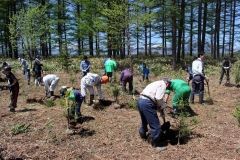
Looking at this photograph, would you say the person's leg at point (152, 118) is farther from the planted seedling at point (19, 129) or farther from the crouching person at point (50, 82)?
the crouching person at point (50, 82)

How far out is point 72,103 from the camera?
35.5ft

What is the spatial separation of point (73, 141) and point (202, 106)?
5.38 meters

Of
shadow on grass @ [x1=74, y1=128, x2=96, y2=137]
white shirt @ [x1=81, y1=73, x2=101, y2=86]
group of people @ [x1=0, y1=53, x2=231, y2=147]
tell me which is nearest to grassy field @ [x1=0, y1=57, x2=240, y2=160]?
shadow on grass @ [x1=74, y1=128, x2=96, y2=137]

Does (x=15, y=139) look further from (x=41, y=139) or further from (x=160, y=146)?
(x=160, y=146)

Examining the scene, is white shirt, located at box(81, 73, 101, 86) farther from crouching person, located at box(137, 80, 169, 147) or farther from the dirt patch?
crouching person, located at box(137, 80, 169, 147)

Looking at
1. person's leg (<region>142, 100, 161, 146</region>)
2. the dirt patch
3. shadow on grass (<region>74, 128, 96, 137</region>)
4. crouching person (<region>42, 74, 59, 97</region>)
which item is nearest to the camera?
person's leg (<region>142, 100, 161, 146</region>)

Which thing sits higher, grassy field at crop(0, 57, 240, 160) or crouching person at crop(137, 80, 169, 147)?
crouching person at crop(137, 80, 169, 147)

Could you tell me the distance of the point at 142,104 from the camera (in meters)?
8.70

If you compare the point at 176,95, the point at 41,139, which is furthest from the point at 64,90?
the point at 176,95

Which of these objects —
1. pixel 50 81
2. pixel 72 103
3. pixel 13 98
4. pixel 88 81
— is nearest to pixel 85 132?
pixel 72 103

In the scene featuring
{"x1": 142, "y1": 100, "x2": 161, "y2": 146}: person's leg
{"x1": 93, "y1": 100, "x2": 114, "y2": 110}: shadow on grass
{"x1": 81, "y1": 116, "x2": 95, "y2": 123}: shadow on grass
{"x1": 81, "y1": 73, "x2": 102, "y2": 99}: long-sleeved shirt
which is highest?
{"x1": 81, "y1": 73, "x2": 102, "y2": 99}: long-sleeved shirt

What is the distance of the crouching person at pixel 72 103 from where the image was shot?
10.6 meters

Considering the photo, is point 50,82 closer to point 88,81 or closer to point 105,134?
point 88,81

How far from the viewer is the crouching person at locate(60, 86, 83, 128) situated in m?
10.6
